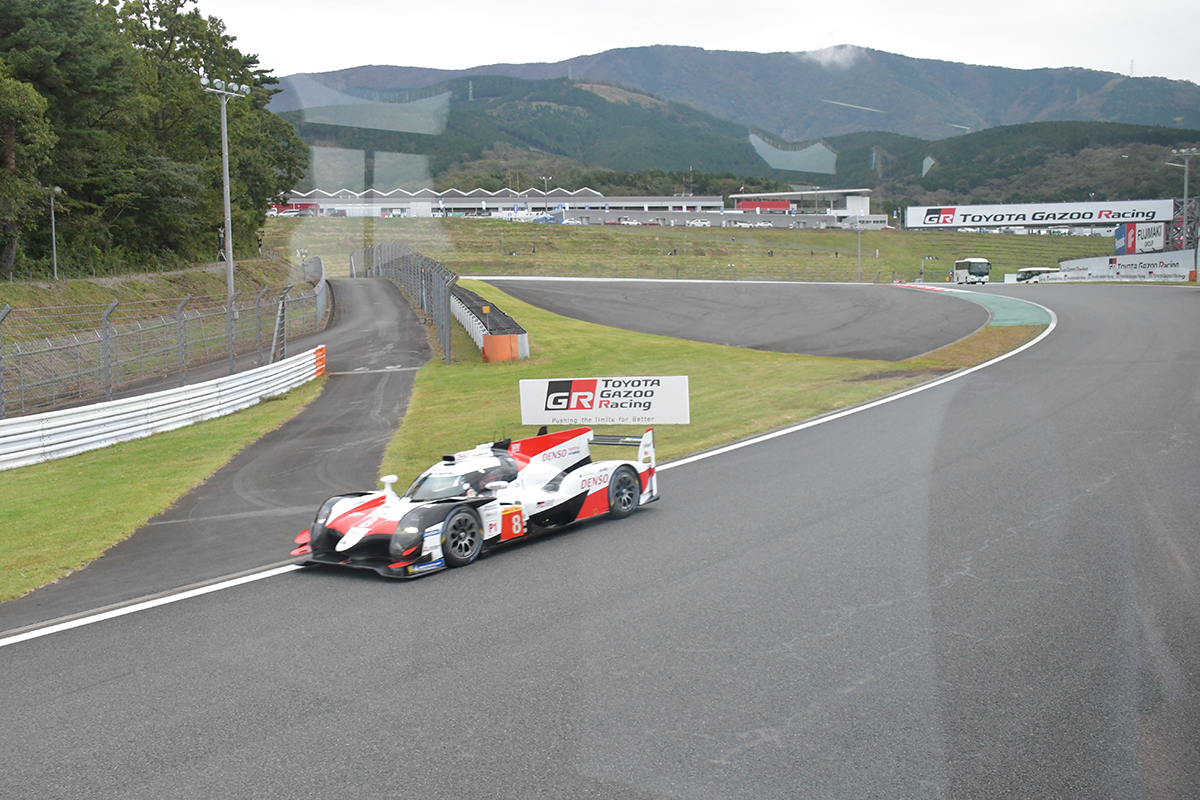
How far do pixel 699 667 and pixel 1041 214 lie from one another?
365 feet

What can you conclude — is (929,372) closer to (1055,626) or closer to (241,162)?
(1055,626)

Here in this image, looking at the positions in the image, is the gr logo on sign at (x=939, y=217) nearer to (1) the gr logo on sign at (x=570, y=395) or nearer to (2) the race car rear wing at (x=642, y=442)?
(1) the gr logo on sign at (x=570, y=395)

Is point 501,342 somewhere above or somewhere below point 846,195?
below

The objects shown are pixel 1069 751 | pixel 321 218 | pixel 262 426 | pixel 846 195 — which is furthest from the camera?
pixel 846 195

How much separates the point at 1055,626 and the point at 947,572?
1.40 m

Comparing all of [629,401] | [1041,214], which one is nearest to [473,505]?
[629,401]

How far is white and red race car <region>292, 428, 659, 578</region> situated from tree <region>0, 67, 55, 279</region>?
2682 centimetres

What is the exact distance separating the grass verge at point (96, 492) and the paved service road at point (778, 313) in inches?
738

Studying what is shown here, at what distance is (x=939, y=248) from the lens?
332 ft

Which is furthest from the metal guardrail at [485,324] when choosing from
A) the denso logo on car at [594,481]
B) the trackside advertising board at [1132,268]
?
the trackside advertising board at [1132,268]

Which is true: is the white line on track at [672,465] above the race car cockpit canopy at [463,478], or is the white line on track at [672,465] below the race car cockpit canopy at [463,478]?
below

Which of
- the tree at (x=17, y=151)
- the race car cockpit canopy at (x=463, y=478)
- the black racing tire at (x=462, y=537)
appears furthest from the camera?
the tree at (x=17, y=151)

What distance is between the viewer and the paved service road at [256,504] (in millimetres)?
9430

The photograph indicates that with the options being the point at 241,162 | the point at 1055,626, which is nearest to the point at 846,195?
the point at 241,162
